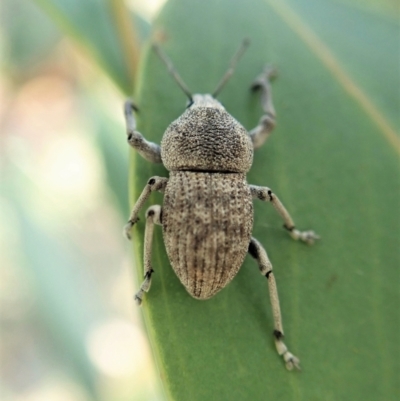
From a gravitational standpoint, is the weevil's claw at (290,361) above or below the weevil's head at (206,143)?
below

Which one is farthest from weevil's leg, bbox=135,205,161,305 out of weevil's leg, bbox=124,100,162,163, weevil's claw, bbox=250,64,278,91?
weevil's claw, bbox=250,64,278,91

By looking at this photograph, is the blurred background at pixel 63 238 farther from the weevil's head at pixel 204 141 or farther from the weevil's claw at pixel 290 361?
the weevil's claw at pixel 290 361

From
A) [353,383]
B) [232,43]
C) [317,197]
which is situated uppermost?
[232,43]

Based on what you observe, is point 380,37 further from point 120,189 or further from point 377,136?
point 120,189

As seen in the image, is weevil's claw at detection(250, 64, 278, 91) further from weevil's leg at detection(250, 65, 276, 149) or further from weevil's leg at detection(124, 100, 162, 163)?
weevil's leg at detection(124, 100, 162, 163)

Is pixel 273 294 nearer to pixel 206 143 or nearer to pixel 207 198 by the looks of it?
pixel 207 198

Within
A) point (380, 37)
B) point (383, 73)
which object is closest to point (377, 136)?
point (383, 73)

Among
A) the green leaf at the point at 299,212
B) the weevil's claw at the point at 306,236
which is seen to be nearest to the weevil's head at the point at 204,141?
the green leaf at the point at 299,212
